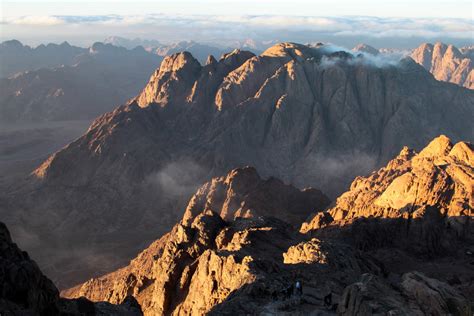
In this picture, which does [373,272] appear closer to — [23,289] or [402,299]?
[402,299]

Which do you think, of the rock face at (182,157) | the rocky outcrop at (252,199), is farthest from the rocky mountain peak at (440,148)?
the rock face at (182,157)

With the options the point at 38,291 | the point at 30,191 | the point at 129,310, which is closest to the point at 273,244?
the point at 129,310

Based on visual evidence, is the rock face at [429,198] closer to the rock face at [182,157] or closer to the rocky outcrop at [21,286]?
the rocky outcrop at [21,286]

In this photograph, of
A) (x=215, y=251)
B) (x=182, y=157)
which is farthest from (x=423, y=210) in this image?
(x=182, y=157)

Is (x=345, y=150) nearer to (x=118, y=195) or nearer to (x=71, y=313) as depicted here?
(x=118, y=195)

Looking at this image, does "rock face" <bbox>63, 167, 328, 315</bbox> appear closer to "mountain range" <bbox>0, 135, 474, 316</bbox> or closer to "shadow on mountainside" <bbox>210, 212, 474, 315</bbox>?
"mountain range" <bbox>0, 135, 474, 316</bbox>
